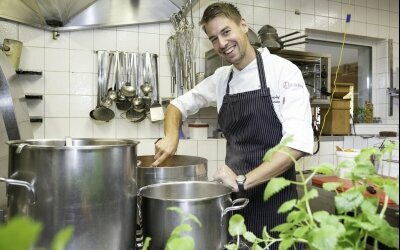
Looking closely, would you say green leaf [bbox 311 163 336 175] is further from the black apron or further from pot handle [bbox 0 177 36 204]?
the black apron

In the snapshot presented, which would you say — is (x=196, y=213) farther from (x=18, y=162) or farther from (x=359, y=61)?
(x=359, y=61)

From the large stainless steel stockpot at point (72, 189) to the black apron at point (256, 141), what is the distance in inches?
27.4

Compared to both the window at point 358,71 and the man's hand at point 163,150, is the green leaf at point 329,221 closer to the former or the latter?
the man's hand at point 163,150

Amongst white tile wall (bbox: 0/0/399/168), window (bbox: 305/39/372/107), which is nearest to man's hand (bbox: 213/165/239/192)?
white tile wall (bbox: 0/0/399/168)

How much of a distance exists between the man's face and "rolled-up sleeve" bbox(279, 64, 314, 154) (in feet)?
0.66

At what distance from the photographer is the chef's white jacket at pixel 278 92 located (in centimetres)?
112

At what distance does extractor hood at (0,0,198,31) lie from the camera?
1906 mm

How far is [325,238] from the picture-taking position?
1.14 ft

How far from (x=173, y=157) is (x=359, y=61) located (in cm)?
283

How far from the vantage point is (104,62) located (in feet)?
7.36

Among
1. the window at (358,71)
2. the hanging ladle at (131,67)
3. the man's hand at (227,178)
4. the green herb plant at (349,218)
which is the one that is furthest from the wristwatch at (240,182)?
the window at (358,71)

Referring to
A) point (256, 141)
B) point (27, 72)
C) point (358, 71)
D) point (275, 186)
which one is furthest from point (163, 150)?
point (358, 71)

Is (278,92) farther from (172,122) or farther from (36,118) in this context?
(36,118)

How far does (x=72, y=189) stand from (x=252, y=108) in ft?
2.88
